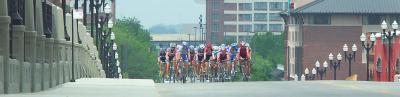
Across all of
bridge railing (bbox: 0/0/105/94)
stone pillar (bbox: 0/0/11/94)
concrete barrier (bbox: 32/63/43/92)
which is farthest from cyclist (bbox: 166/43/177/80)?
stone pillar (bbox: 0/0/11/94)

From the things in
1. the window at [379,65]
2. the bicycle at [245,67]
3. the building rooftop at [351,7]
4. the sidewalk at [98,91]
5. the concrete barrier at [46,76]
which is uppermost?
the building rooftop at [351,7]

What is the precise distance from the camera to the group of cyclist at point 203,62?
177 ft

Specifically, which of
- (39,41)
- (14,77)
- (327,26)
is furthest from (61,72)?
(327,26)

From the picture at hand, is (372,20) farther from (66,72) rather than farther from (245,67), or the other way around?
(66,72)

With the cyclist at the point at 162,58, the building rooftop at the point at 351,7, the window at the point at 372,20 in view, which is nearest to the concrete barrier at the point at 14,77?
the cyclist at the point at 162,58

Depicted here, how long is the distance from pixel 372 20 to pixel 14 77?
123044mm

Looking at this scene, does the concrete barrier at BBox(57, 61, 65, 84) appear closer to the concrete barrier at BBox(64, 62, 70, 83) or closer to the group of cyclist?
the concrete barrier at BBox(64, 62, 70, 83)

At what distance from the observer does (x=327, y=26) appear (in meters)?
149

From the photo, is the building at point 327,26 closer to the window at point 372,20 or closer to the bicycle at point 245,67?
the window at point 372,20

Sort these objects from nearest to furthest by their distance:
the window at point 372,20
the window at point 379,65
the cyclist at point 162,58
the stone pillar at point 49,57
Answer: the stone pillar at point 49,57, the cyclist at point 162,58, the window at point 379,65, the window at point 372,20

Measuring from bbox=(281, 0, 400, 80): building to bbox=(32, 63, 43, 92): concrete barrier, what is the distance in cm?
11194

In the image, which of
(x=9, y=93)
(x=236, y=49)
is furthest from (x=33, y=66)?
(x=236, y=49)

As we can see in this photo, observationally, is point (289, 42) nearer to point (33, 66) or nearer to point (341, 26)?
point (341, 26)

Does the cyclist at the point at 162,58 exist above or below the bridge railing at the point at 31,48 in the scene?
below
